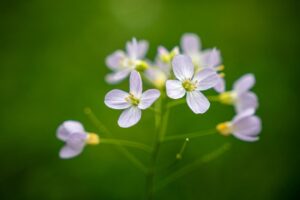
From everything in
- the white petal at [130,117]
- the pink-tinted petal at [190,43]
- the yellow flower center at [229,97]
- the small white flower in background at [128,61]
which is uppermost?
the pink-tinted petal at [190,43]

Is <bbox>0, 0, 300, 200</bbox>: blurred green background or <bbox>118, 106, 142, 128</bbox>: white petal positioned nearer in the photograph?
<bbox>118, 106, 142, 128</bbox>: white petal

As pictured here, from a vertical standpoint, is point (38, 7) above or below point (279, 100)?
above

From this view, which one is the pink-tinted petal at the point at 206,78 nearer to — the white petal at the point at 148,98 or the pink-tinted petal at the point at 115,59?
the white petal at the point at 148,98

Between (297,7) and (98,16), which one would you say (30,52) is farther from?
(297,7)

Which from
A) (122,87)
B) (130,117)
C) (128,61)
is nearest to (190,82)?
(130,117)

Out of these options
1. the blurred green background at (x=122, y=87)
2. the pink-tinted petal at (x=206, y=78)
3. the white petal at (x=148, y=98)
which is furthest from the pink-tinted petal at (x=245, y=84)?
the blurred green background at (x=122, y=87)

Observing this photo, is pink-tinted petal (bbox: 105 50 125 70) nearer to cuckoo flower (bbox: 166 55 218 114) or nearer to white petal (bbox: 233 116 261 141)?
cuckoo flower (bbox: 166 55 218 114)

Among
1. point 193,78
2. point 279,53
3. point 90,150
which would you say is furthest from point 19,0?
point 193,78

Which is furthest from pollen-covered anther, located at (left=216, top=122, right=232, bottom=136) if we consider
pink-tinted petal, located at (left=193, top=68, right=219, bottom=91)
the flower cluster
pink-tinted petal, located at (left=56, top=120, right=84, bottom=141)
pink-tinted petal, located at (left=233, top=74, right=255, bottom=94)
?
pink-tinted petal, located at (left=56, top=120, right=84, bottom=141)
